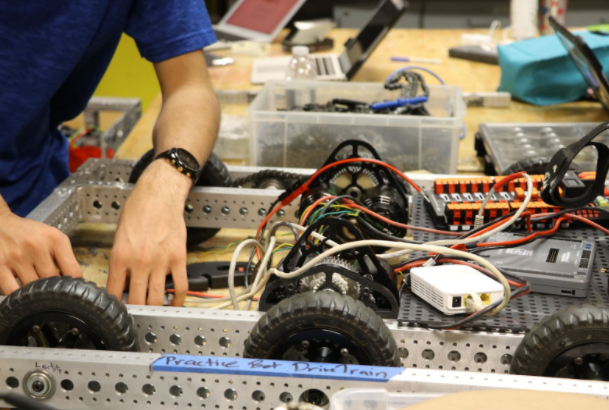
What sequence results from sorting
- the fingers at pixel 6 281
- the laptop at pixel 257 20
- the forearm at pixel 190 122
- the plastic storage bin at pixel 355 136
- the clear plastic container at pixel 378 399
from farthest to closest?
the laptop at pixel 257 20, the plastic storage bin at pixel 355 136, the forearm at pixel 190 122, the fingers at pixel 6 281, the clear plastic container at pixel 378 399

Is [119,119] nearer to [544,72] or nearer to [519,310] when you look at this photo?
[544,72]

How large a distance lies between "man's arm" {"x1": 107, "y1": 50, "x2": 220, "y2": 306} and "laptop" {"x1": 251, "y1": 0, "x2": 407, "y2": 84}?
0.70 meters

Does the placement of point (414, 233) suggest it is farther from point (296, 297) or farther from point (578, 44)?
point (578, 44)

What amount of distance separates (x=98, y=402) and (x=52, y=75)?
2.57 ft

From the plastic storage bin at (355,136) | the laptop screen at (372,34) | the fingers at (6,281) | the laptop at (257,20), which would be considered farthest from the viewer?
the laptop at (257,20)

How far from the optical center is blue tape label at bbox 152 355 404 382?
2.10 ft

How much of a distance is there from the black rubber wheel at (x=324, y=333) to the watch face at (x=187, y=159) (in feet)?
1.61

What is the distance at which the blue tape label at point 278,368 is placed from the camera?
25.3 inches

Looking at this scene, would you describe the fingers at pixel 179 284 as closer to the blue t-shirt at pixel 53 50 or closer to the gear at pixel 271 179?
the gear at pixel 271 179

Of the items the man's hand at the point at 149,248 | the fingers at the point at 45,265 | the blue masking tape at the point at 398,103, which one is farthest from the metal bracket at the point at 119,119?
the fingers at the point at 45,265

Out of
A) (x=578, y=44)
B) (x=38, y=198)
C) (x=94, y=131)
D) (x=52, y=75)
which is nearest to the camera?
(x=52, y=75)

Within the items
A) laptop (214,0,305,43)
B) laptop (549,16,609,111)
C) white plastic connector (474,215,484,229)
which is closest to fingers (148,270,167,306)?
white plastic connector (474,215,484,229)

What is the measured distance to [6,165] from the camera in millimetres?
1293

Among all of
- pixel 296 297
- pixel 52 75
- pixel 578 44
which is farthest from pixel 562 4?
pixel 296 297
